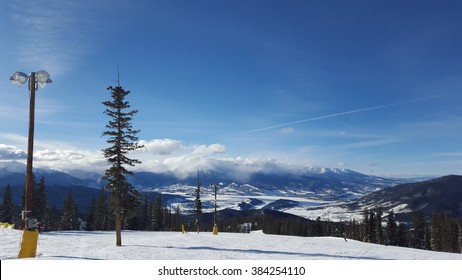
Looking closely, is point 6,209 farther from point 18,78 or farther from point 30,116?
point 18,78

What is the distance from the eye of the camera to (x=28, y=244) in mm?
19703

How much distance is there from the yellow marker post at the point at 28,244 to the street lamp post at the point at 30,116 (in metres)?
0.42

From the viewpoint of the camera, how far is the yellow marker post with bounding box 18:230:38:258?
19.6 m

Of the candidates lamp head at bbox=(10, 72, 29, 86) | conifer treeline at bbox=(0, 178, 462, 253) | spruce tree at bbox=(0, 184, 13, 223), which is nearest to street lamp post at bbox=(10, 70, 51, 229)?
lamp head at bbox=(10, 72, 29, 86)

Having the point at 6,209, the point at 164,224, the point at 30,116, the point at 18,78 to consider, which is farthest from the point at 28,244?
the point at 164,224

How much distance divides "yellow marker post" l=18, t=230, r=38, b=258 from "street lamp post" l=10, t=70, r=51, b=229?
→ 42 centimetres

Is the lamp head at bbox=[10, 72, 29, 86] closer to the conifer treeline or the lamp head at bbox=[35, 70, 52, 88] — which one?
the lamp head at bbox=[35, 70, 52, 88]

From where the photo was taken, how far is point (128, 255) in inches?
901

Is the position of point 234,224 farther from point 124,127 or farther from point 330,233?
point 124,127

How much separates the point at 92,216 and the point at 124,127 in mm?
67176

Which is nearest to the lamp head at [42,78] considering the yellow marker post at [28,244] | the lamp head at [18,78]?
the lamp head at [18,78]

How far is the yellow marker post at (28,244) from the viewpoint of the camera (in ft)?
64.2

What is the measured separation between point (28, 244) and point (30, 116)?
22.7 ft

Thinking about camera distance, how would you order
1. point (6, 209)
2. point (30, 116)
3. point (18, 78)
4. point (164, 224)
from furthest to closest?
point (164, 224) < point (6, 209) < point (30, 116) < point (18, 78)
